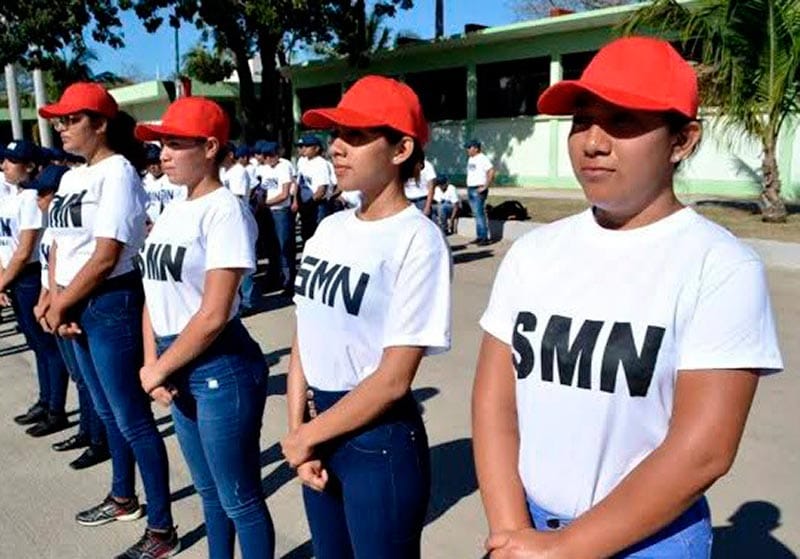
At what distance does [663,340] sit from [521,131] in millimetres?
20064

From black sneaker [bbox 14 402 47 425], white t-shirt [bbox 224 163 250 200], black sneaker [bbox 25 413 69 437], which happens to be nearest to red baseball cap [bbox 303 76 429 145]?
black sneaker [bbox 25 413 69 437]

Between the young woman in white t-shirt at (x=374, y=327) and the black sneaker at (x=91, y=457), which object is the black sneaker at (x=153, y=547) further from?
the young woman in white t-shirt at (x=374, y=327)

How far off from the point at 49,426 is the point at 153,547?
1.97m

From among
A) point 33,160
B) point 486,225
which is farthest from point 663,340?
point 486,225

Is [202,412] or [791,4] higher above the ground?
[791,4]

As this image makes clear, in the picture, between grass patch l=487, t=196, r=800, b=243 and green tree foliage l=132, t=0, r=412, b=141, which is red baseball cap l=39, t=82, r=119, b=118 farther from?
green tree foliage l=132, t=0, r=412, b=141

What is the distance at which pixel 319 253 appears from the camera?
2201 millimetres

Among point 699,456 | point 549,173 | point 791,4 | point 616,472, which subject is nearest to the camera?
point 699,456

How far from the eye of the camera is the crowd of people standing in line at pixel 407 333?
1377 mm

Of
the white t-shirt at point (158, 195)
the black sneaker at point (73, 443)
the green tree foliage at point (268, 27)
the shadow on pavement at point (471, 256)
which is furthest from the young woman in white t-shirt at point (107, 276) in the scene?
the green tree foliage at point (268, 27)

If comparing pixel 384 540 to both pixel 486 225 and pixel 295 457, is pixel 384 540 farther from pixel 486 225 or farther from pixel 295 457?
pixel 486 225

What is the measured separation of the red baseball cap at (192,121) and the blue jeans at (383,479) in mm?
1062

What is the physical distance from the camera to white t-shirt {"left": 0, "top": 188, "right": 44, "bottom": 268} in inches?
188

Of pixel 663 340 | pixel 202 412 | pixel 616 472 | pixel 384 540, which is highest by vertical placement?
pixel 663 340
